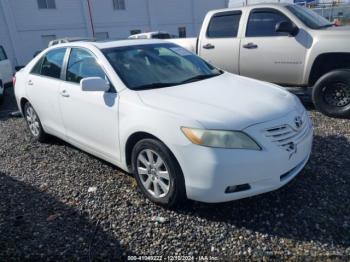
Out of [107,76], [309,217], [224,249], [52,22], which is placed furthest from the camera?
[52,22]

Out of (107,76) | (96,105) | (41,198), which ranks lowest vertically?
(41,198)

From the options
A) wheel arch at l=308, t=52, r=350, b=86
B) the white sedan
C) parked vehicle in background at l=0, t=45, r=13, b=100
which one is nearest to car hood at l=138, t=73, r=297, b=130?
the white sedan

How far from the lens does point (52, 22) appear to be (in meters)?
19.2

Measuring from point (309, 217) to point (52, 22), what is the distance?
20.1 m

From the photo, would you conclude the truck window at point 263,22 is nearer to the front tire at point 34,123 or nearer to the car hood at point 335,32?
the car hood at point 335,32

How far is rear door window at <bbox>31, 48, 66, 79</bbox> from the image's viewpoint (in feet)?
13.6

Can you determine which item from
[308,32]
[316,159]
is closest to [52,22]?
[308,32]

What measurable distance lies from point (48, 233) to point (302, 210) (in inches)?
93.8

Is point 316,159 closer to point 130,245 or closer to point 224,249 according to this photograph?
point 224,249

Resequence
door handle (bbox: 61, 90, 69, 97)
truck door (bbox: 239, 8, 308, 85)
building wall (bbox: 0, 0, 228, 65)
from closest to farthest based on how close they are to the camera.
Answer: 1. door handle (bbox: 61, 90, 69, 97)
2. truck door (bbox: 239, 8, 308, 85)
3. building wall (bbox: 0, 0, 228, 65)

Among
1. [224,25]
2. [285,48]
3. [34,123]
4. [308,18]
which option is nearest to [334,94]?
[285,48]

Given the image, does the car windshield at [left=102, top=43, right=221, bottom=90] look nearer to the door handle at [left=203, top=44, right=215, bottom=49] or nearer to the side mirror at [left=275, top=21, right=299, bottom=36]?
the side mirror at [left=275, top=21, right=299, bottom=36]

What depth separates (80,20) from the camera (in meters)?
20.3

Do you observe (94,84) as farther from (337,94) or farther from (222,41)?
(337,94)
